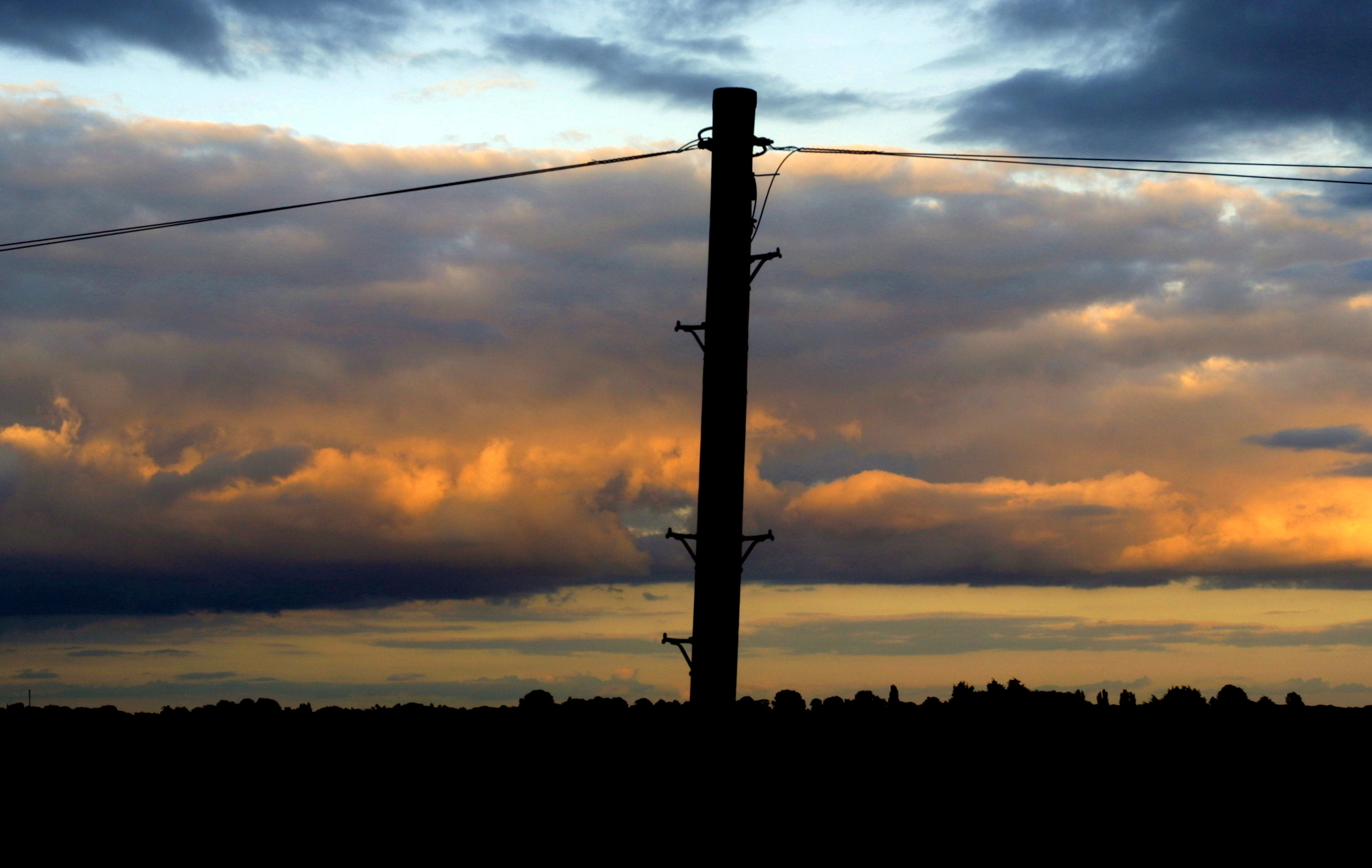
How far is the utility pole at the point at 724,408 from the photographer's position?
12180 millimetres

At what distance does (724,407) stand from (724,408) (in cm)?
2

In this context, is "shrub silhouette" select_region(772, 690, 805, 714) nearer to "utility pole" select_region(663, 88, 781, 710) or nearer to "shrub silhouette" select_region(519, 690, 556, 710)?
"shrub silhouette" select_region(519, 690, 556, 710)

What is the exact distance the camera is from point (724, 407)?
488 inches

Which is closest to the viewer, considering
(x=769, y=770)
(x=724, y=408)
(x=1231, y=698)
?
(x=724, y=408)

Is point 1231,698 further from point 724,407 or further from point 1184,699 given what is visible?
point 724,407

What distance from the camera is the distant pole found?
1217 centimetres

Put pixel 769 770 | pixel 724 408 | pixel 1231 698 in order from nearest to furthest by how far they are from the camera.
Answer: pixel 724 408, pixel 769 770, pixel 1231 698

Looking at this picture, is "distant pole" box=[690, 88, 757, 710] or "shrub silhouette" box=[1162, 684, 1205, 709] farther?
"shrub silhouette" box=[1162, 684, 1205, 709]

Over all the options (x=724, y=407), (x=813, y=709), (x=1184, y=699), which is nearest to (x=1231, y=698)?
(x=1184, y=699)

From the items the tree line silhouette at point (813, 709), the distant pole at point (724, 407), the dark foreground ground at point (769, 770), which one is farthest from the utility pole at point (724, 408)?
the tree line silhouette at point (813, 709)

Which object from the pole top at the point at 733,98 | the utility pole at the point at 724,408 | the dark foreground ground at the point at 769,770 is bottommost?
the dark foreground ground at the point at 769,770

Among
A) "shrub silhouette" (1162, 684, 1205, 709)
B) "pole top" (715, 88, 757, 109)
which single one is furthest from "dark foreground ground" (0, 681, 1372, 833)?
"pole top" (715, 88, 757, 109)

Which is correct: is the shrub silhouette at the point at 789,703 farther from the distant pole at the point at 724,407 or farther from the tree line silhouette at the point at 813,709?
the distant pole at the point at 724,407

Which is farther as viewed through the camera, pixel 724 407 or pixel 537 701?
pixel 537 701
